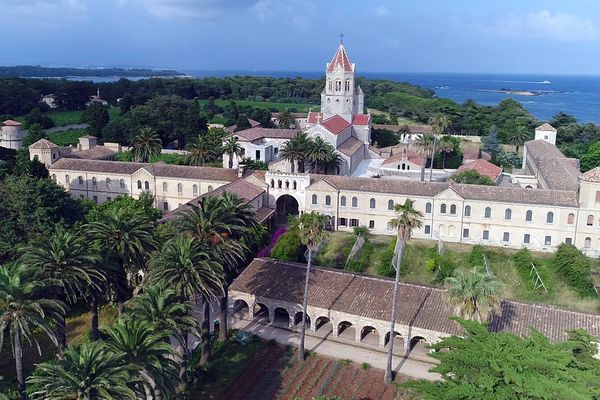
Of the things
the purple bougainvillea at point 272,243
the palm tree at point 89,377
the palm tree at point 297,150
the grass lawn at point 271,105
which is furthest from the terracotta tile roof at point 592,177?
the grass lawn at point 271,105

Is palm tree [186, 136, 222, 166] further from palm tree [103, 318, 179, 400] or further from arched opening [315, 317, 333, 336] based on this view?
palm tree [103, 318, 179, 400]

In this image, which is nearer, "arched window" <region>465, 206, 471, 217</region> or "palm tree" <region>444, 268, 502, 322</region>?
"palm tree" <region>444, 268, 502, 322</region>

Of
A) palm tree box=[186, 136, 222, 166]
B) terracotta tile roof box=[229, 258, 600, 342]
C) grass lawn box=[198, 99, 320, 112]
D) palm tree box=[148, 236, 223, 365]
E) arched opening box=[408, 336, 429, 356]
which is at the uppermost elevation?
grass lawn box=[198, 99, 320, 112]

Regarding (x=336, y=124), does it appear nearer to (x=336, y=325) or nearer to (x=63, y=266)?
(x=336, y=325)

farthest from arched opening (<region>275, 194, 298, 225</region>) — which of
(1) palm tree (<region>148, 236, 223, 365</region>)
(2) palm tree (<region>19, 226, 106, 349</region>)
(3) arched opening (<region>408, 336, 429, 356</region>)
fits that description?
(2) palm tree (<region>19, 226, 106, 349</region>)

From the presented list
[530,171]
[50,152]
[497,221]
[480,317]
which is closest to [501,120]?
[530,171]

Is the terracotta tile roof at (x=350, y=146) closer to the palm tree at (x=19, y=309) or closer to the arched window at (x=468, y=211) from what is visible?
the arched window at (x=468, y=211)
